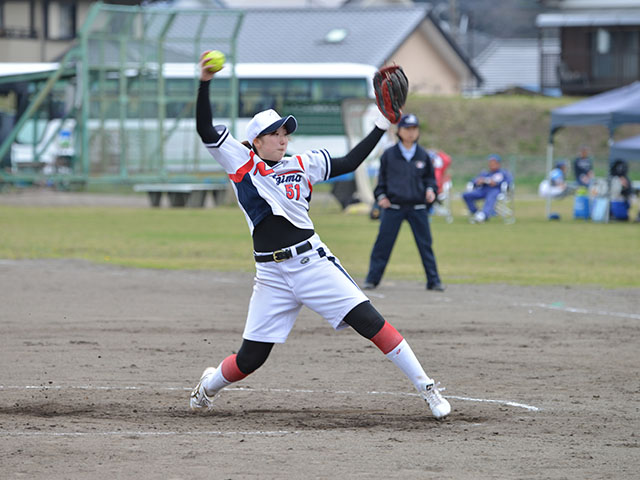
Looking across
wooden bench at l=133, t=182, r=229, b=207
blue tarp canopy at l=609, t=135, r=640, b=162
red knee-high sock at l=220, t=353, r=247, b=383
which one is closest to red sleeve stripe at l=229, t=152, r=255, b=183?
red knee-high sock at l=220, t=353, r=247, b=383

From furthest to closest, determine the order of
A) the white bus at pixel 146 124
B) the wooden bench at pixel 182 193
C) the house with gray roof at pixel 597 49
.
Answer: the house with gray roof at pixel 597 49, the wooden bench at pixel 182 193, the white bus at pixel 146 124

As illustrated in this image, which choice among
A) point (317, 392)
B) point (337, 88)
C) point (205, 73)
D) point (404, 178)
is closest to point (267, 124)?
point (205, 73)

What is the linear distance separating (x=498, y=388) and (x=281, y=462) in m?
2.58

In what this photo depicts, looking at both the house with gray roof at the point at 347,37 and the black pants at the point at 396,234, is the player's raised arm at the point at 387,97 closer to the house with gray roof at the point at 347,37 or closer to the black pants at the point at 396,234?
the black pants at the point at 396,234

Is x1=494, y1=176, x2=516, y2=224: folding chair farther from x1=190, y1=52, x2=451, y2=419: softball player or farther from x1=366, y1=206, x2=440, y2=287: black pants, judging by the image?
x1=190, y1=52, x2=451, y2=419: softball player

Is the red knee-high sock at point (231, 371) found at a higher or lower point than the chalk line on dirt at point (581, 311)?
higher

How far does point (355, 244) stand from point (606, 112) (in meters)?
8.82

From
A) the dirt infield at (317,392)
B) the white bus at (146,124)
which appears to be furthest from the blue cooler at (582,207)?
Result: the dirt infield at (317,392)

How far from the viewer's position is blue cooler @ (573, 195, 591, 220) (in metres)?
27.1

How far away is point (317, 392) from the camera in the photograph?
708 centimetres

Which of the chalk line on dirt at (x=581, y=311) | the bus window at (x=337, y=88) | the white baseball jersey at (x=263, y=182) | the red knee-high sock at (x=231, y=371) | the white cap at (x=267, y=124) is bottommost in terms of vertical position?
the chalk line on dirt at (x=581, y=311)

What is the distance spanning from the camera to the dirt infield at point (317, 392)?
16.9 ft

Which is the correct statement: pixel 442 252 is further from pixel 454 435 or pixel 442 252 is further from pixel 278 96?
pixel 278 96

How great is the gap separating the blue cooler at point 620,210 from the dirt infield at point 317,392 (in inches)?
578
